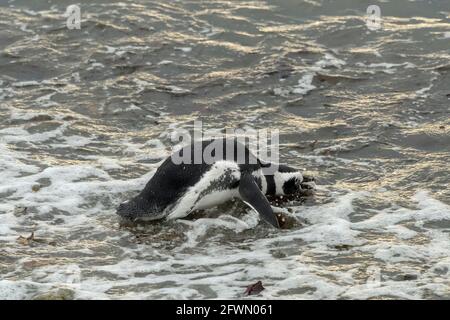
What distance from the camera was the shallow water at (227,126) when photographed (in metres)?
5.93

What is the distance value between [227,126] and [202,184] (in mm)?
2529

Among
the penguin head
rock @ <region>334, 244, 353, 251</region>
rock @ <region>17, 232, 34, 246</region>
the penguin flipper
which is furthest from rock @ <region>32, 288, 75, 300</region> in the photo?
rock @ <region>334, 244, 353, 251</region>

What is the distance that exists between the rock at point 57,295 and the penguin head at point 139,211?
4.45ft

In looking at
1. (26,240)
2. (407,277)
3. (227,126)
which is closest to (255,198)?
(407,277)

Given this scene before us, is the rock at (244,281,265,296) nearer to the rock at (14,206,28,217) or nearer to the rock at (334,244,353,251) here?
the rock at (334,244,353,251)

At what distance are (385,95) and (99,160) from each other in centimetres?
388

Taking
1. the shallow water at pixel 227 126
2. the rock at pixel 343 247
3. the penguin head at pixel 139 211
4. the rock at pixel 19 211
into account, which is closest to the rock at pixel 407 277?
the shallow water at pixel 227 126

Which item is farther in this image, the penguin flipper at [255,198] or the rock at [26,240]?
the penguin flipper at [255,198]

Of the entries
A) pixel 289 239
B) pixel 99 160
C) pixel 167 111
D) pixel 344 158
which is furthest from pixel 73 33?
pixel 289 239

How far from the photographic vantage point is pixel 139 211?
677 cm

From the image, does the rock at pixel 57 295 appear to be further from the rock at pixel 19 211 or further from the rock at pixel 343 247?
the rock at pixel 343 247

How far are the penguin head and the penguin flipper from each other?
811mm
